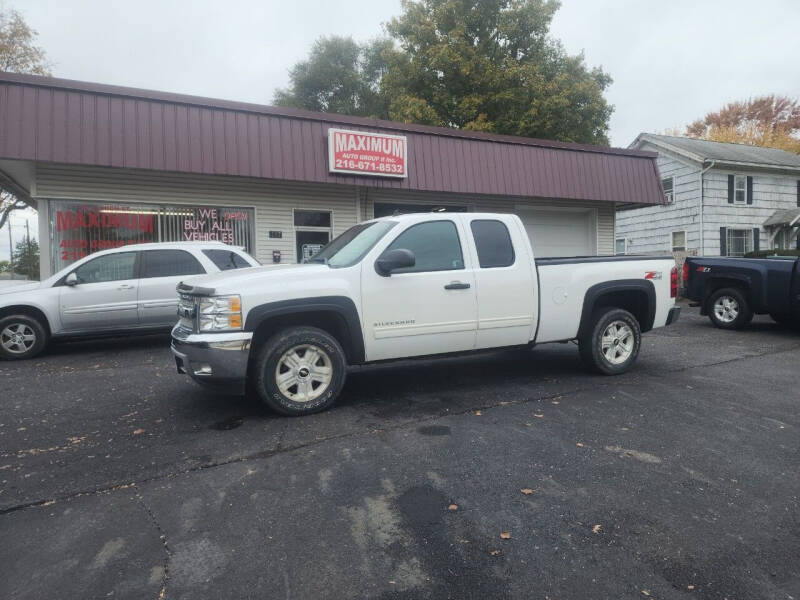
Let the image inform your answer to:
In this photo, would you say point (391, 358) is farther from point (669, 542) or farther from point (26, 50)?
point (26, 50)

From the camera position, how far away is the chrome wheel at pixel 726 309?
32.9 ft

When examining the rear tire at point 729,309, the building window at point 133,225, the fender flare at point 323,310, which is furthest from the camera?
the building window at point 133,225

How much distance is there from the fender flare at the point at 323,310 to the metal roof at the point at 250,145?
7464 mm

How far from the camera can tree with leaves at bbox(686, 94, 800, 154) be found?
115ft

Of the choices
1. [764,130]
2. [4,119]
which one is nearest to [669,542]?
[4,119]

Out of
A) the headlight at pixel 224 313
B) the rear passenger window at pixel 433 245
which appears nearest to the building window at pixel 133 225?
the headlight at pixel 224 313

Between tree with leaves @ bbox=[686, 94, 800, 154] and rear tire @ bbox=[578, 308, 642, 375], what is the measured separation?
119 ft

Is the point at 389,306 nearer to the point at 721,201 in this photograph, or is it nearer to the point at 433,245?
the point at 433,245

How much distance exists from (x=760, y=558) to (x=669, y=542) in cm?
39

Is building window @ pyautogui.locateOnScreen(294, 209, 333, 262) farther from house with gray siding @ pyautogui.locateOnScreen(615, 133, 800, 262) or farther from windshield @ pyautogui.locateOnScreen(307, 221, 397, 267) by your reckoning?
house with gray siding @ pyautogui.locateOnScreen(615, 133, 800, 262)

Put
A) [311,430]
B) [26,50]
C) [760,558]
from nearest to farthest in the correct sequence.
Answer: [760,558] → [311,430] → [26,50]

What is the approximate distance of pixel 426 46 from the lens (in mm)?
26094

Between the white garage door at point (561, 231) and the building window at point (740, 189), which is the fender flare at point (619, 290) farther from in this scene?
the building window at point (740, 189)

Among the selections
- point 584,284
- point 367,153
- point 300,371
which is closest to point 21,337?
point 300,371
